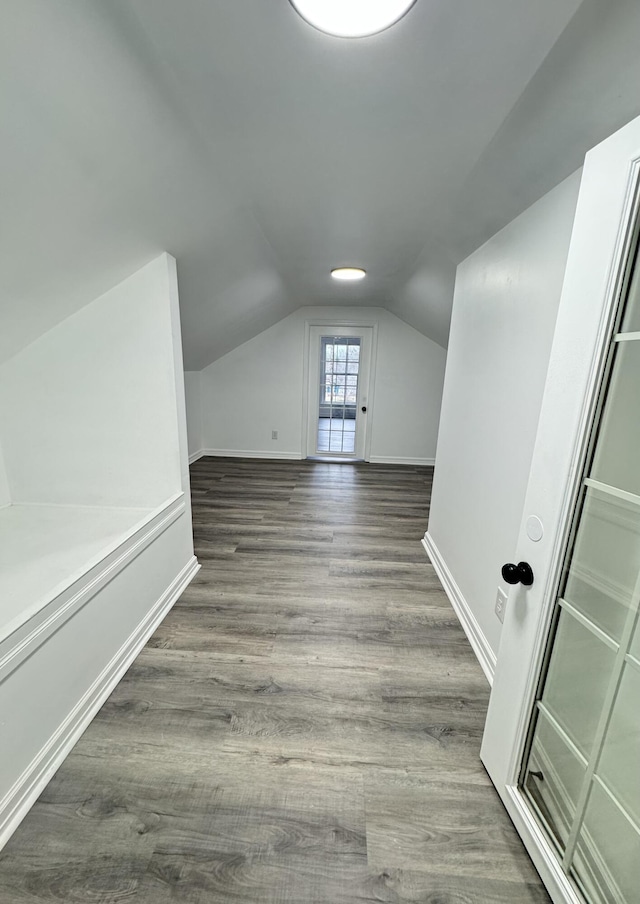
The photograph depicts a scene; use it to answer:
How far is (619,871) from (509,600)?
0.58 metres

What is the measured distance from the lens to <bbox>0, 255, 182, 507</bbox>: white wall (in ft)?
6.39

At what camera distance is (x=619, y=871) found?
2.67 ft

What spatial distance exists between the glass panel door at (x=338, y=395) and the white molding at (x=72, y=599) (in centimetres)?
351

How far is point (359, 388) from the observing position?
5070 millimetres

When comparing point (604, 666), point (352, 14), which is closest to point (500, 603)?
point (604, 666)

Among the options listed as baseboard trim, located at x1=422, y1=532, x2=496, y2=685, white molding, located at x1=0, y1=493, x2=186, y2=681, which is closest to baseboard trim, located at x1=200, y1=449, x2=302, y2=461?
baseboard trim, located at x1=422, y1=532, x2=496, y2=685

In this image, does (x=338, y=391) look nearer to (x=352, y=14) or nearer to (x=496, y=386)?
(x=496, y=386)

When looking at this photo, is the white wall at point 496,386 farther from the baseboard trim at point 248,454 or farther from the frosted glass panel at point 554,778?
the baseboard trim at point 248,454

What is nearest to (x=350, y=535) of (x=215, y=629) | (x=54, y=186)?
(x=215, y=629)

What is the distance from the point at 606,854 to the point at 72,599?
5.48 ft

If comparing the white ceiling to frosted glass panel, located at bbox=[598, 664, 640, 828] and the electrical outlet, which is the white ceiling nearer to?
frosted glass panel, located at bbox=[598, 664, 640, 828]

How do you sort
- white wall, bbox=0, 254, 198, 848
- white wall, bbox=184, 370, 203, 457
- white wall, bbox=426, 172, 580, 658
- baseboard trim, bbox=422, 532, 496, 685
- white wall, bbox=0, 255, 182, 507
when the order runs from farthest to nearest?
white wall, bbox=184, 370, 203, 457 → white wall, bbox=0, 255, 182, 507 → baseboard trim, bbox=422, 532, 496, 685 → white wall, bbox=0, 254, 198, 848 → white wall, bbox=426, 172, 580, 658

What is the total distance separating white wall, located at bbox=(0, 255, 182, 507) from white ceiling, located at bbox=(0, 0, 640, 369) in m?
0.13

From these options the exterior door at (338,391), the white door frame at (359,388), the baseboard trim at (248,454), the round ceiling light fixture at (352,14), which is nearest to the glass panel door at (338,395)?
the exterior door at (338,391)
